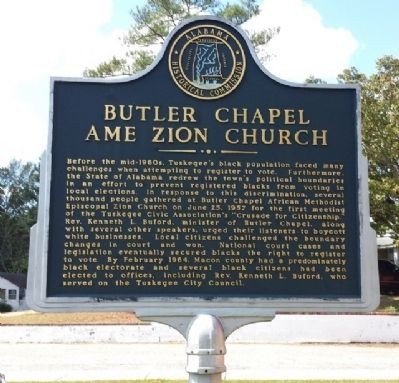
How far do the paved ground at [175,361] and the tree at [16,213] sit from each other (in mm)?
46148

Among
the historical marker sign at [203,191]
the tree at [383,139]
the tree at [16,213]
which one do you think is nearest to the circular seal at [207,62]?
the historical marker sign at [203,191]

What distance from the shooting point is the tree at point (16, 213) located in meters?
61.4

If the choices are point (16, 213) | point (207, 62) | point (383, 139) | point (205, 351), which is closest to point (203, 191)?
point (207, 62)

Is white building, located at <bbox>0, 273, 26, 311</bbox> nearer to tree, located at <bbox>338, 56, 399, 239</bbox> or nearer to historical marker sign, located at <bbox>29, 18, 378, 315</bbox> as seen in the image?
tree, located at <bbox>338, 56, 399, 239</bbox>

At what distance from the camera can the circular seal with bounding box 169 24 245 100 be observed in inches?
225

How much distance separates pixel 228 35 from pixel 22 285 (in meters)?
47.2

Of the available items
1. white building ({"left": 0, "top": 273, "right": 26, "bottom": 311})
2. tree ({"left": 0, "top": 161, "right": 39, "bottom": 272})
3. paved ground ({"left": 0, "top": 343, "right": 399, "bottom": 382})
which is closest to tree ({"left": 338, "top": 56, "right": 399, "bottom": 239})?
paved ground ({"left": 0, "top": 343, "right": 399, "bottom": 382})

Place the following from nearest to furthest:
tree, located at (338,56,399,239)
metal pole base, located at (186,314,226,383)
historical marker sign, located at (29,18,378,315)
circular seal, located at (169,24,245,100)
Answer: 1. metal pole base, located at (186,314,226,383)
2. historical marker sign, located at (29,18,378,315)
3. circular seal, located at (169,24,245,100)
4. tree, located at (338,56,399,239)

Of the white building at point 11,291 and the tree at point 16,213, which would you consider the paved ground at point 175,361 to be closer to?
the white building at point 11,291

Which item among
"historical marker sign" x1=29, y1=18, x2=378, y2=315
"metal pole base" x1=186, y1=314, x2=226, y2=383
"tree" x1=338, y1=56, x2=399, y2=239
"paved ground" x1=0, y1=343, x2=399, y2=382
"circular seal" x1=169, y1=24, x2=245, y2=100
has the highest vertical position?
"tree" x1=338, y1=56, x2=399, y2=239

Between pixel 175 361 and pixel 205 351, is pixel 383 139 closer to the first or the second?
pixel 175 361

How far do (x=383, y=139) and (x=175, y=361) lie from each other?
13.8m

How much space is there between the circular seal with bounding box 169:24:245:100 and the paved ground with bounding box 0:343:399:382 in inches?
238

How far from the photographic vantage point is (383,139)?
2311 centimetres
